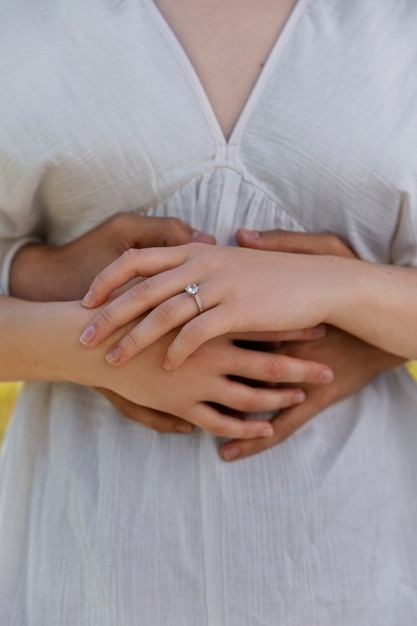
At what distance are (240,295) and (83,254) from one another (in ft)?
0.98

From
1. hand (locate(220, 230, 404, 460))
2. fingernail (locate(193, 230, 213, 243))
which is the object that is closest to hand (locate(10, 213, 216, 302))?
fingernail (locate(193, 230, 213, 243))

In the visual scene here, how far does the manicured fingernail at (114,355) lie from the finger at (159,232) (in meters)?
0.19

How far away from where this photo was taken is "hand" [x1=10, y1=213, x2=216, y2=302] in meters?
1.44

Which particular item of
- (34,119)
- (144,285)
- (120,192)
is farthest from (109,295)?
(34,119)

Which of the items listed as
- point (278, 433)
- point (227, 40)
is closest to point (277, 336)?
point (278, 433)

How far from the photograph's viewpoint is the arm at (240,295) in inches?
52.4

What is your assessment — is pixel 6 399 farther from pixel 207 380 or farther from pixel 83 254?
pixel 207 380

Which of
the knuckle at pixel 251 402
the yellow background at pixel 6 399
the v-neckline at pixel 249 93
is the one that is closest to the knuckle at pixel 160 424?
the knuckle at pixel 251 402

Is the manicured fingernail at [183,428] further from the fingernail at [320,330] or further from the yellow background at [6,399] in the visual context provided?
the yellow background at [6,399]

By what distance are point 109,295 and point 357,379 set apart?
0.43 meters

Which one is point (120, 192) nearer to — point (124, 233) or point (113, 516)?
point (124, 233)

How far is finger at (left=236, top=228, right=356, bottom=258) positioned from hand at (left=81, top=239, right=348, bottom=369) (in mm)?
50

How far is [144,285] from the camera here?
134cm

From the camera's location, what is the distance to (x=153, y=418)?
147 cm
